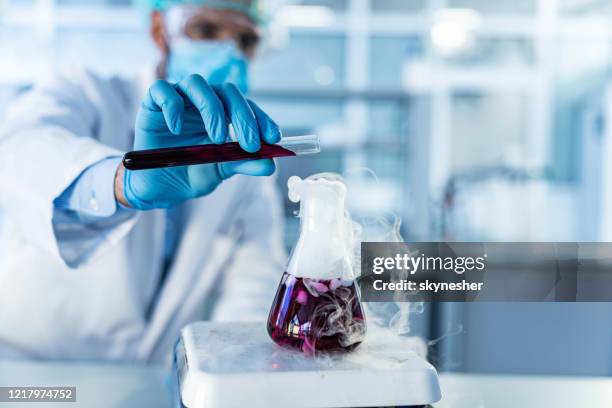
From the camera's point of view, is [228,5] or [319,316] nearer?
[319,316]

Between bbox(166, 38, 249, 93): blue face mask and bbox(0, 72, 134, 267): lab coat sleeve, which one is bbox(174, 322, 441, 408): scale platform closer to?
bbox(0, 72, 134, 267): lab coat sleeve

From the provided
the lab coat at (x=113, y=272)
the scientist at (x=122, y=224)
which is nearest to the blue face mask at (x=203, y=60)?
the scientist at (x=122, y=224)

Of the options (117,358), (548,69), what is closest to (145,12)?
(117,358)

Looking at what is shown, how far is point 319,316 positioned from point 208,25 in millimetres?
752

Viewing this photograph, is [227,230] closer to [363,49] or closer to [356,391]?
[356,391]

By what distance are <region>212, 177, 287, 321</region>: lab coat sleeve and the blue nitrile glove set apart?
0.45 meters

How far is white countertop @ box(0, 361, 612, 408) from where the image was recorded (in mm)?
702

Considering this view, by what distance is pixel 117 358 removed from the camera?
1075mm

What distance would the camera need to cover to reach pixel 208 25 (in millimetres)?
1146

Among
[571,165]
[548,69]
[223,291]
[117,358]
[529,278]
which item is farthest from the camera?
[548,69]

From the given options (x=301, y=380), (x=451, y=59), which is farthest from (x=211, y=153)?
(x=451, y=59)

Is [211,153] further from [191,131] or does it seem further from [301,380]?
[301,380]

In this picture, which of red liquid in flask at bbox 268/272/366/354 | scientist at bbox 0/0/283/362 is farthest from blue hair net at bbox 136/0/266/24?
red liquid in flask at bbox 268/272/366/354

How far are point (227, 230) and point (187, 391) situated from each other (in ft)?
2.36
